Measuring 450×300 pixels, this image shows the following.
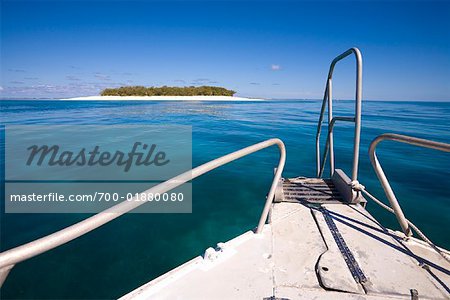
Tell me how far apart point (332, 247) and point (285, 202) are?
0.97 m

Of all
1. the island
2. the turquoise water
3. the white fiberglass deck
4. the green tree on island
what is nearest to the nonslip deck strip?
the white fiberglass deck

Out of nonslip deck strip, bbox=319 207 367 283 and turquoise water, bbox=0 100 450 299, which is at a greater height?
nonslip deck strip, bbox=319 207 367 283

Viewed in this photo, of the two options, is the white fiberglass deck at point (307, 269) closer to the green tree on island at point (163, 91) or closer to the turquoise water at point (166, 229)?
the turquoise water at point (166, 229)

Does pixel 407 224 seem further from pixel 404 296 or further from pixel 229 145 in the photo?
pixel 229 145

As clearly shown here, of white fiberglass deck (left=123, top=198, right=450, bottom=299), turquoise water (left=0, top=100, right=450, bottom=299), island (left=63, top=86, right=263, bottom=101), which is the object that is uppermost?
island (left=63, top=86, right=263, bottom=101)

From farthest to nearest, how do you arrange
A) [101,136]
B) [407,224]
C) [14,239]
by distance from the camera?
[101,136] < [14,239] < [407,224]

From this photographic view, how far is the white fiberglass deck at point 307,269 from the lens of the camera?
1.52 metres

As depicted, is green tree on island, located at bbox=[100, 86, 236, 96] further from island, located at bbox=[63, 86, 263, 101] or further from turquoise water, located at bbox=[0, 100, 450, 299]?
turquoise water, located at bbox=[0, 100, 450, 299]

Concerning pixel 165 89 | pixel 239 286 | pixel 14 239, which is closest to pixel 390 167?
pixel 239 286

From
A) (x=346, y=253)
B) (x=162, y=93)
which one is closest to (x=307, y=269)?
(x=346, y=253)

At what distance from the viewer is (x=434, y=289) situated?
1.56 m

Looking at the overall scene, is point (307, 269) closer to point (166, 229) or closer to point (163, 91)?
point (166, 229)

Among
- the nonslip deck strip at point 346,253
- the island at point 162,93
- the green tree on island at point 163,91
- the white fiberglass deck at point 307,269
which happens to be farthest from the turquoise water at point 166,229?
the green tree on island at point 163,91

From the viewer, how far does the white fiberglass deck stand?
1520mm
